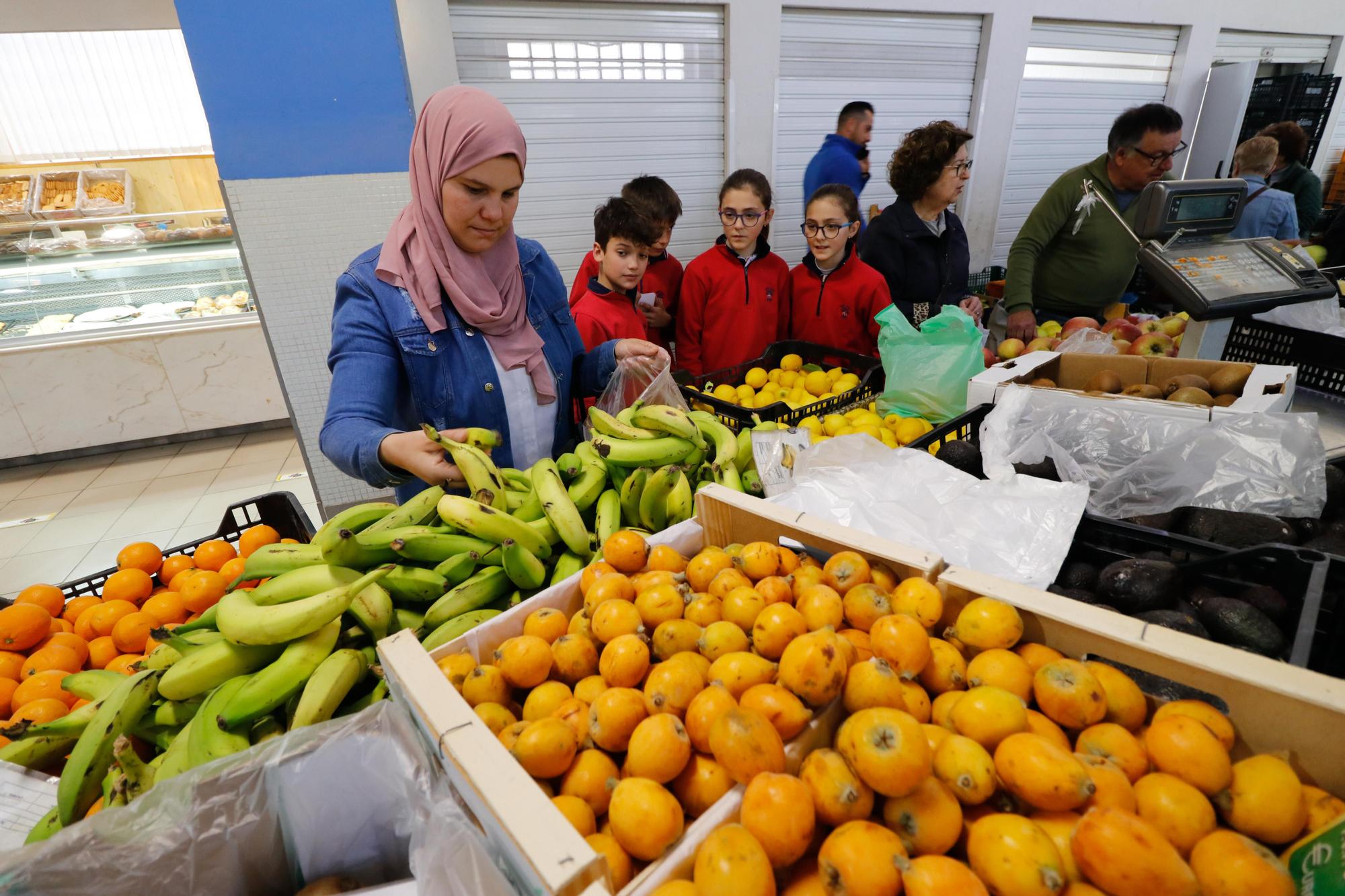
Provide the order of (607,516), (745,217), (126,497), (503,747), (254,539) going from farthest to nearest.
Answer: (126,497), (745,217), (254,539), (607,516), (503,747)

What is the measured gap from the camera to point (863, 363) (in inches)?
120

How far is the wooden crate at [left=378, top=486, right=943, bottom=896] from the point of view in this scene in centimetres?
66

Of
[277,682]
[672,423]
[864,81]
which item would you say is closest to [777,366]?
[672,423]

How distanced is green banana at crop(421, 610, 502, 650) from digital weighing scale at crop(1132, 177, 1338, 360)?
243 centimetres

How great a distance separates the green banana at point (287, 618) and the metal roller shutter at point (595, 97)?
4.45 m

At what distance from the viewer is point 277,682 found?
1.09 m

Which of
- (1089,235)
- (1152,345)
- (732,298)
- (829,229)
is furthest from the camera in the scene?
(1089,235)

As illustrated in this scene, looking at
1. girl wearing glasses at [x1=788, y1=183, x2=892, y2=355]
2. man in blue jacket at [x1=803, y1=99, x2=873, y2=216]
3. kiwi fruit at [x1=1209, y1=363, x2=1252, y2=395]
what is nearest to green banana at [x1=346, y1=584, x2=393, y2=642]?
kiwi fruit at [x1=1209, y1=363, x2=1252, y2=395]

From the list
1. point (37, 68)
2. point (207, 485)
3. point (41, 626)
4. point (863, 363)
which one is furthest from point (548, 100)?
point (37, 68)

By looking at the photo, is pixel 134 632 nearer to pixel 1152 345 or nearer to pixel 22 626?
pixel 22 626

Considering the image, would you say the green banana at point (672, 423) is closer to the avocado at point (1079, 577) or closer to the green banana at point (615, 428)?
the green banana at point (615, 428)

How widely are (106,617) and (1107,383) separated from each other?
330 centimetres

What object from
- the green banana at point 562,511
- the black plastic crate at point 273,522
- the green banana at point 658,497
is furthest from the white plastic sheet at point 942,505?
the black plastic crate at point 273,522

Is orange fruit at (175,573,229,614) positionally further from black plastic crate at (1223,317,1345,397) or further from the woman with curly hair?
black plastic crate at (1223,317,1345,397)
